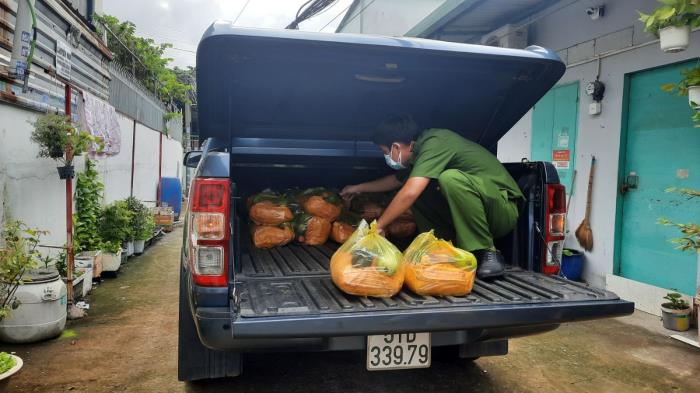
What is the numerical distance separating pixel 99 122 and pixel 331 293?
473 cm

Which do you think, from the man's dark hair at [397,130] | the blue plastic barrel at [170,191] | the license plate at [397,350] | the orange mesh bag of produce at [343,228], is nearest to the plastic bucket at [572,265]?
the orange mesh bag of produce at [343,228]

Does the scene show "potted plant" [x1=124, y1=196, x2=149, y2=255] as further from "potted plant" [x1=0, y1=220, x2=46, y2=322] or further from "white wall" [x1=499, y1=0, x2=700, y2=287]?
"white wall" [x1=499, y1=0, x2=700, y2=287]

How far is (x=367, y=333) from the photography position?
201 centimetres

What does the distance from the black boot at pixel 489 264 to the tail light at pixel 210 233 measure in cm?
138

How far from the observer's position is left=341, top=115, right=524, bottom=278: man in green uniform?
107 inches

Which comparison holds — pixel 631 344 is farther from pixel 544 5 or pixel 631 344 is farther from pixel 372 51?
pixel 544 5

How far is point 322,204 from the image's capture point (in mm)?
3428

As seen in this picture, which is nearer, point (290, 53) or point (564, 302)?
point (564, 302)

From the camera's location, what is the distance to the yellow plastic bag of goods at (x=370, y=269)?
2.23 m

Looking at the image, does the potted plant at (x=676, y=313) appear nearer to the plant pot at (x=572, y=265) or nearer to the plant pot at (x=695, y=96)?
the plant pot at (x=572, y=265)

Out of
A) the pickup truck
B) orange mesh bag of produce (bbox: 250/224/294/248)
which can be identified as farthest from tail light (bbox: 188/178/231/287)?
orange mesh bag of produce (bbox: 250/224/294/248)

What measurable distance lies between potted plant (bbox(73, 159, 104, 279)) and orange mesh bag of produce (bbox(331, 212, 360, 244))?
3.29 meters

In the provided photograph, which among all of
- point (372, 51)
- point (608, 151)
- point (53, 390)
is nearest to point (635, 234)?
point (608, 151)

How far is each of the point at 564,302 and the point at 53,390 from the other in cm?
299
